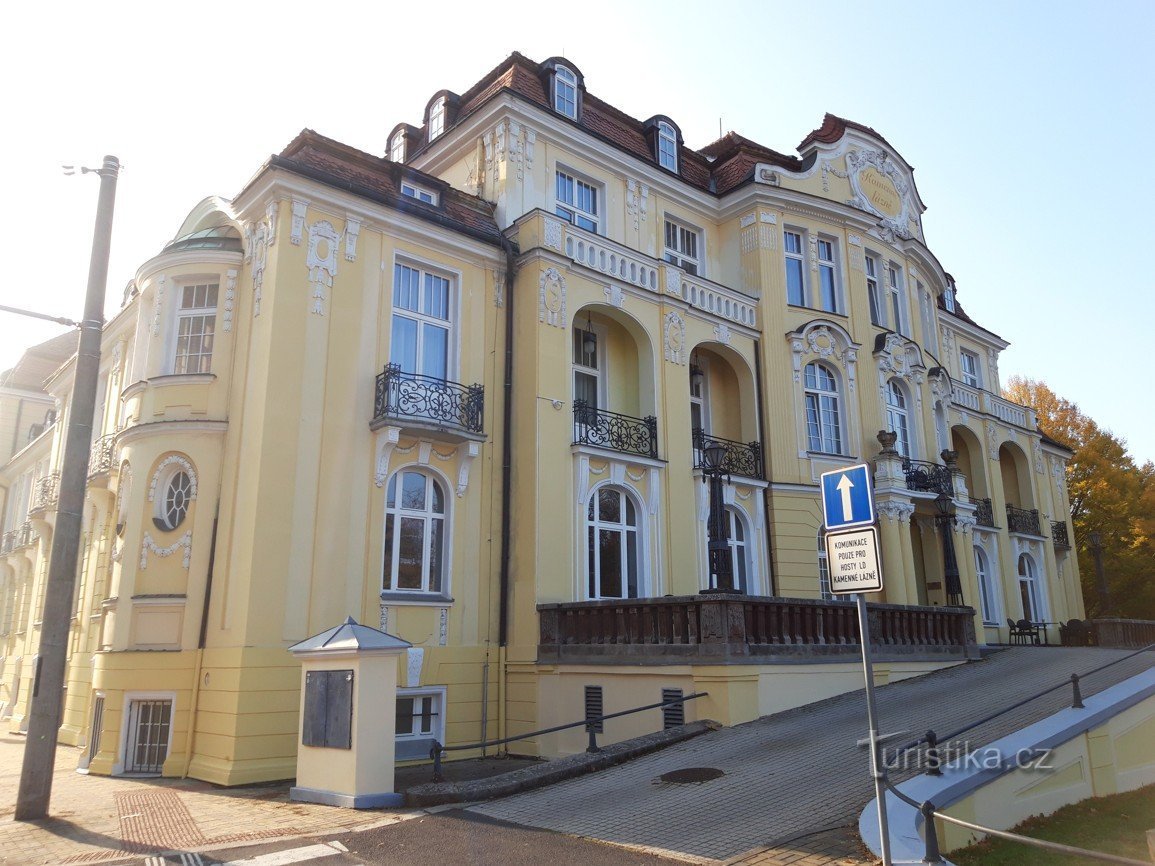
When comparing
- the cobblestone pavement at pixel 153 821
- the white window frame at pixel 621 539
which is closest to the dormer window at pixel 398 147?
the white window frame at pixel 621 539

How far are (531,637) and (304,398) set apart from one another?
19.3ft

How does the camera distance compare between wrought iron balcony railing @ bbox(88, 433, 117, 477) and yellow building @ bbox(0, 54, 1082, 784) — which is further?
wrought iron balcony railing @ bbox(88, 433, 117, 477)

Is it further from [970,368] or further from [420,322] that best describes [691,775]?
[970,368]

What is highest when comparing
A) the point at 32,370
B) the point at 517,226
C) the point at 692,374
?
the point at 32,370

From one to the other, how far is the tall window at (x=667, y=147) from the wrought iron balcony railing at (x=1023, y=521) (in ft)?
57.9

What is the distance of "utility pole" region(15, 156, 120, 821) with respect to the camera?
10164 mm

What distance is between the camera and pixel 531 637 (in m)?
16.1

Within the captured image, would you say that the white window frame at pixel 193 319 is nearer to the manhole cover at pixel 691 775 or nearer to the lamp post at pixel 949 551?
the manhole cover at pixel 691 775

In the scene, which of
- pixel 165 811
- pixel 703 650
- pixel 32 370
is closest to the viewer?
pixel 165 811

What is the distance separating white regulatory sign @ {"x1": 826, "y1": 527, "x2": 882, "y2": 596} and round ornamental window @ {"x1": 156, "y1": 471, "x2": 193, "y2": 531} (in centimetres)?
1241

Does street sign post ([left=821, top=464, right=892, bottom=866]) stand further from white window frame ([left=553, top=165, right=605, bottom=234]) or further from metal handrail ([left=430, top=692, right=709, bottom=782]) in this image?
white window frame ([left=553, top=165, right=605, bottom=234])

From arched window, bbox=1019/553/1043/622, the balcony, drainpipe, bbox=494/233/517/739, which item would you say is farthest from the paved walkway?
arched window, bbox=1019/553/1043/622

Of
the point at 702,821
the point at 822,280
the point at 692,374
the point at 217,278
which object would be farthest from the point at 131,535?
the point at 822,280

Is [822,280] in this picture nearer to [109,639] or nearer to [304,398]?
[304,398]
